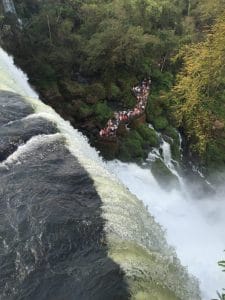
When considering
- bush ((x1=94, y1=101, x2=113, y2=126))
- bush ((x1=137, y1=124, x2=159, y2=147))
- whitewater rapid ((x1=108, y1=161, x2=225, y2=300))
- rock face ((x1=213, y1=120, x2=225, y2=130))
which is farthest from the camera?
rock face ((x1=213, y1=120, x2=225, y2=130))

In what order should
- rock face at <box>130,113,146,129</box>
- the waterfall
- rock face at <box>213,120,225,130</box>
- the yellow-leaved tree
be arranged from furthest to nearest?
the waterfall < rock face at <box>213,120,225,130</box> < rock face at <box>130,113,146,129</box> < the yellow-leaved tree

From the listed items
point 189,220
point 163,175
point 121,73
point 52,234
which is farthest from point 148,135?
point 52,234

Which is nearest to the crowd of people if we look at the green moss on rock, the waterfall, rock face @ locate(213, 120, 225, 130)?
the green moss on rock

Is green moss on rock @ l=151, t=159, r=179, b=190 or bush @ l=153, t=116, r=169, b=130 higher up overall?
bush @ l=153, t=116, r=169, b=130

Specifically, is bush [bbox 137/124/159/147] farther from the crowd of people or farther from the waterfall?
the waterfall

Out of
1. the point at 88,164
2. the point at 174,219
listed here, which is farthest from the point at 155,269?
the point at 174,219

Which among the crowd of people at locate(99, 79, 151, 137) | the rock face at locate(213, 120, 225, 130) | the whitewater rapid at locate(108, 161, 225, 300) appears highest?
the crowd of people at locate(99, 79, 151, 137)
